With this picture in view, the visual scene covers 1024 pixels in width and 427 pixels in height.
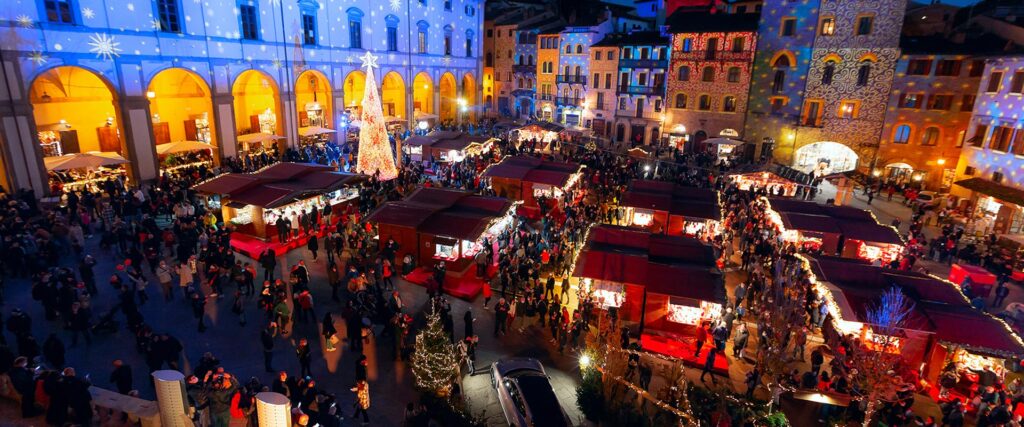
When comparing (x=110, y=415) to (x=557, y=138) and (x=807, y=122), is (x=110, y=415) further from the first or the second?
(x=807, y=122)

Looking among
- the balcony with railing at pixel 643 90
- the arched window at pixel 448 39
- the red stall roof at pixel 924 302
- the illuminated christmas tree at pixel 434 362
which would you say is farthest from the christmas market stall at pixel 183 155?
the balcony with railing at pixel 643 90

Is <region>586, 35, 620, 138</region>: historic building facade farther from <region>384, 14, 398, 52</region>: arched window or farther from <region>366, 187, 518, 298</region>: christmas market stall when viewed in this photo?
<region>366, 187, 518, 298</region>: christmas market stall

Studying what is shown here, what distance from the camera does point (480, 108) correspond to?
177 feet

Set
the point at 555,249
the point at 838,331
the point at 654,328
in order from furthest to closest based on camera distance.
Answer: the point at 555,249
the point at 654,328
the point at 838,331

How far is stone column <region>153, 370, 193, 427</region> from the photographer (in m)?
8.12

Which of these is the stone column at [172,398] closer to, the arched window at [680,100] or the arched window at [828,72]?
the arched window at [828,72]

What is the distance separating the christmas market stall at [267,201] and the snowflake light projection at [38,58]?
31.4 ft

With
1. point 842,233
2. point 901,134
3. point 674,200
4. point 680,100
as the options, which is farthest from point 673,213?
point 680,100

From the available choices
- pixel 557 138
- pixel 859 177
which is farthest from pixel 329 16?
pixel 859 177

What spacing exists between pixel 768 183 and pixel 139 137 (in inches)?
1265

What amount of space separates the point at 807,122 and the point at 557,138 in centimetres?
1782

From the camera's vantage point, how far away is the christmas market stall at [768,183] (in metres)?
26.1

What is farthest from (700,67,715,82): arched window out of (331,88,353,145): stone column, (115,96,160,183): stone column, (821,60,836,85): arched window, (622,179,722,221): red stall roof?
(115,96,160,183): stone column

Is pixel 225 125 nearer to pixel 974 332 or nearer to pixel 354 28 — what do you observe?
pixel 354 28
